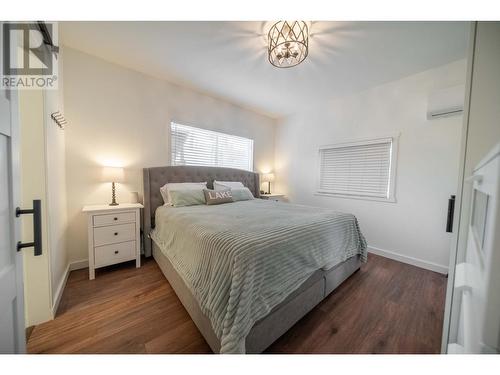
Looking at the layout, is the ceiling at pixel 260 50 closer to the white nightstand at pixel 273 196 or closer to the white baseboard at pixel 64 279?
the white nightstand at pixel 273 196

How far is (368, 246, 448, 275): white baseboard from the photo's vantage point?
222 centimetres

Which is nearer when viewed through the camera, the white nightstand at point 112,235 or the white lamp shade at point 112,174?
the white nightstand at point 112,235

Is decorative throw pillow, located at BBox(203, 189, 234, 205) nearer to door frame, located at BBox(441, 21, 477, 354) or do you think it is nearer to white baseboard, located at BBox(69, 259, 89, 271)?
white baseboard, located at BBox(69, 259, 89, 271)

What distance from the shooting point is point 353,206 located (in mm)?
3027

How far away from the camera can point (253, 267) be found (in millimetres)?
1030

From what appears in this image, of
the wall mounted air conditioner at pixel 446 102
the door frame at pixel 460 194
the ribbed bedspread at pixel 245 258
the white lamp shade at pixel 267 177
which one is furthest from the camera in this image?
the white lamp shade at pixel 267 177

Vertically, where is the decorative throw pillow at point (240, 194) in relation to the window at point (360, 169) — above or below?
below

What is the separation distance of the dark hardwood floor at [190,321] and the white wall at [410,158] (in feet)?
1.86

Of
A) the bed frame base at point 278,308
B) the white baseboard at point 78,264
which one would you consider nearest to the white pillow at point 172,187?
the bed frame base at point 278,308

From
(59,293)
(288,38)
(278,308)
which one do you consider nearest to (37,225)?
(278,308)

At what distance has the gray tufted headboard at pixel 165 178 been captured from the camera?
2428mm

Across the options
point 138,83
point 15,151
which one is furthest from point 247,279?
point 138,83

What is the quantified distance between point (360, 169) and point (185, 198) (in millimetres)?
2819

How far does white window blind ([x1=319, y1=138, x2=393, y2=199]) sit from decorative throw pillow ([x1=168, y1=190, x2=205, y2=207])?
91.7 inches
